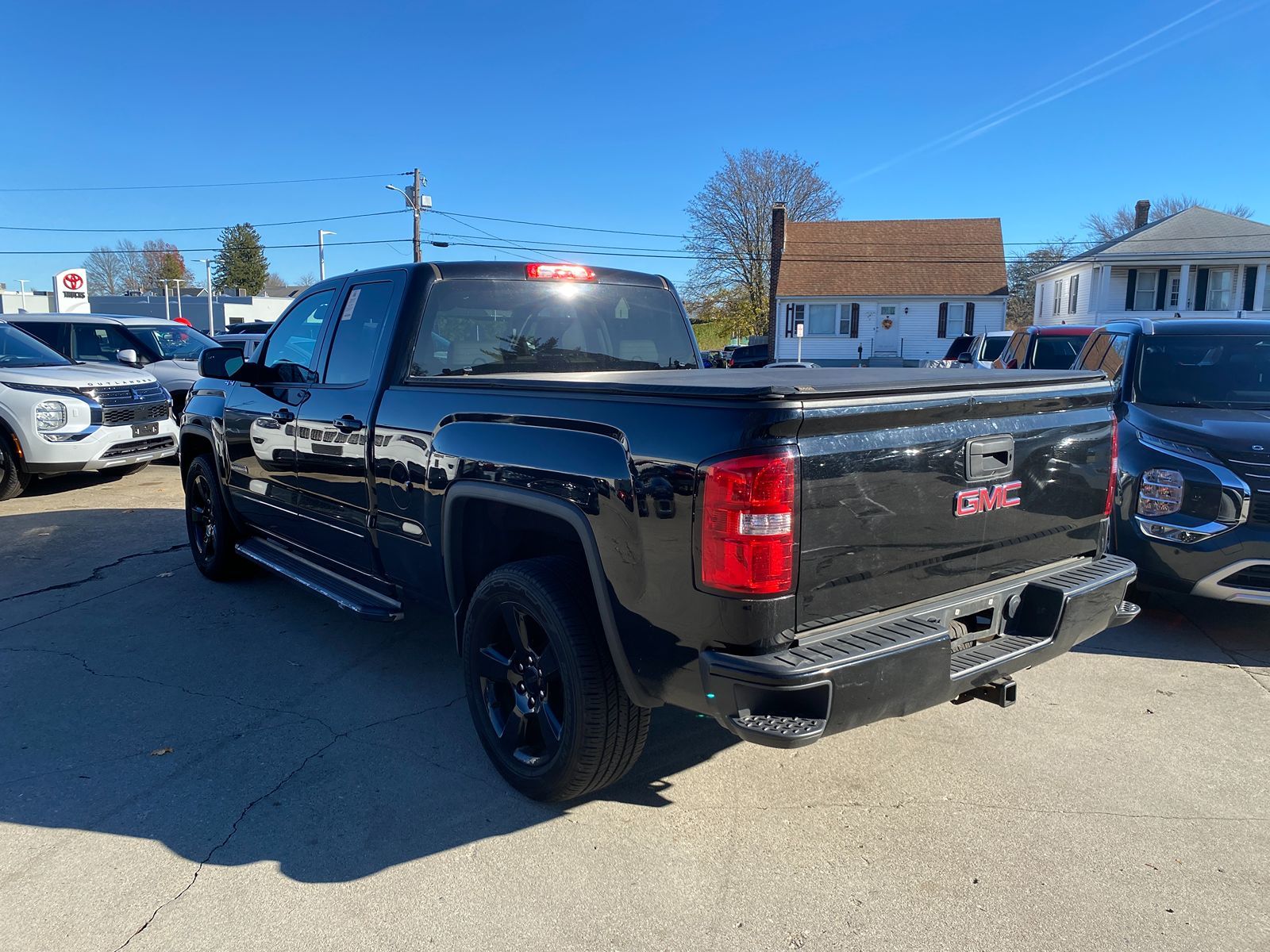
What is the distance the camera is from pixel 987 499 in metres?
2.99

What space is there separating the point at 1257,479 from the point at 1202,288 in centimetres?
3498

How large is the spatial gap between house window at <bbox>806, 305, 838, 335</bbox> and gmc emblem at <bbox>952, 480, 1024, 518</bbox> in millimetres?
40551

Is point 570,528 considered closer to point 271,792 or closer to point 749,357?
point 271,792

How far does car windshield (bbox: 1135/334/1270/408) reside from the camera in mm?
5727

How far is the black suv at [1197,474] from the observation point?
4785 mm

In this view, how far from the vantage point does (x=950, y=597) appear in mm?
2988

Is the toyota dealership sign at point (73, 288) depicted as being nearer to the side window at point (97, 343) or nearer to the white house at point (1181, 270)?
the side window at point (97, 343)

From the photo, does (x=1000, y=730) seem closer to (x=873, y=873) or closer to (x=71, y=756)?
(x=873, y=873)

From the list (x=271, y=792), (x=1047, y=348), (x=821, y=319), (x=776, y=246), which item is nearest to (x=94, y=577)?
(x=271, y=792)

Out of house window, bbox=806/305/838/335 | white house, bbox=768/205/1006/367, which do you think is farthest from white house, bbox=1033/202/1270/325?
house window, bbox=806/305/838/335

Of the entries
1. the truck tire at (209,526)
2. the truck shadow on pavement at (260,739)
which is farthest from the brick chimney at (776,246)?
the truck shadow on pavement at (260,739)

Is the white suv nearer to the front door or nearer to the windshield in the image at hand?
the front door

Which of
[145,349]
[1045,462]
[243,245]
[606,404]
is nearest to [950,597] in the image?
[1045,462]

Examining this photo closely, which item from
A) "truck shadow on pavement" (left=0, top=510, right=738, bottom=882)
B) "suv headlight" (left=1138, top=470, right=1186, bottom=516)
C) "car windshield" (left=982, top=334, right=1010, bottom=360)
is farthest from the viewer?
"car windshield" (left=982, top=334, right=1010, bottom=360)
